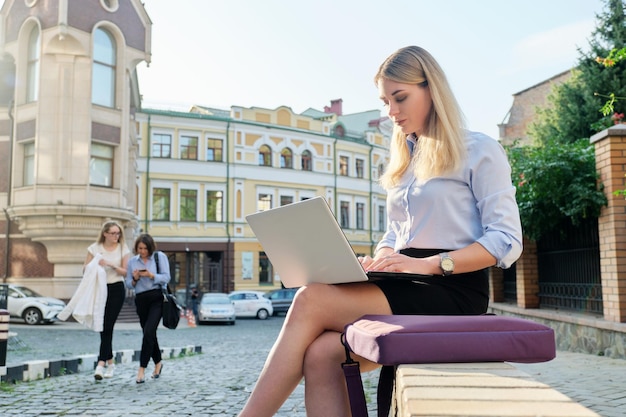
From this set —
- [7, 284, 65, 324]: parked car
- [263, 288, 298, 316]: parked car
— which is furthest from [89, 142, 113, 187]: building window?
[263, 288, 298, 316]: parked car

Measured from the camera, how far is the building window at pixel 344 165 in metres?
46.1

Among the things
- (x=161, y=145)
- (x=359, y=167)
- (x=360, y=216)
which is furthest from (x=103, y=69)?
(x=360, y=216)

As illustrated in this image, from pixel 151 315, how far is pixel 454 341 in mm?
6800

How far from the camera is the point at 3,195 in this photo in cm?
2725

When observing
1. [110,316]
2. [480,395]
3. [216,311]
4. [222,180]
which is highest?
[222,180]

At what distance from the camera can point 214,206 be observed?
132ft

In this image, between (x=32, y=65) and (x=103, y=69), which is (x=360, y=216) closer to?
(x=103, y=69)

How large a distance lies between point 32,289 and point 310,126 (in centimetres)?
2367

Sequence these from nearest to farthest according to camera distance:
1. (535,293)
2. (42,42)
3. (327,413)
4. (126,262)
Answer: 1. (327,413)
2. (126,262)
3. (535,293)
4. (42,42)

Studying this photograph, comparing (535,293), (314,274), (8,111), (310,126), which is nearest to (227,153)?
(310,126)

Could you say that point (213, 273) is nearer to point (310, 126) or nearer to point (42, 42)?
point (310, 126)

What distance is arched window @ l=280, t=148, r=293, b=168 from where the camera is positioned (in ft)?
141

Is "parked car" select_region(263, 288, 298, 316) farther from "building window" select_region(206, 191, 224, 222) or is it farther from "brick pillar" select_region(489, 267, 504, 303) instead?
"brick pillar" select_region(489, 267, 504, 303)

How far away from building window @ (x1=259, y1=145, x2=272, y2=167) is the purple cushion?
40.2m
